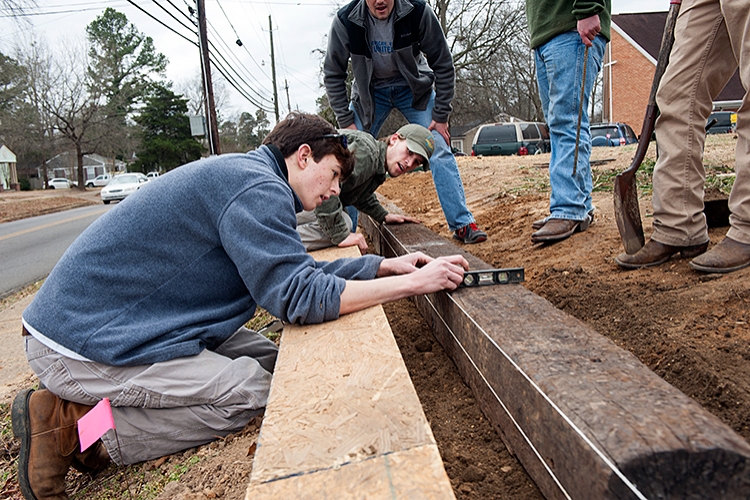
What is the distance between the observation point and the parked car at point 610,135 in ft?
61.9

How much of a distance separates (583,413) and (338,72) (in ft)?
13.7

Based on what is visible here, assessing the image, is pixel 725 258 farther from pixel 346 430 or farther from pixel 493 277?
pixel 346 430

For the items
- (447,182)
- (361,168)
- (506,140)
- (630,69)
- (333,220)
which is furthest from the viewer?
(630,69)

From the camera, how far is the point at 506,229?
4570mm

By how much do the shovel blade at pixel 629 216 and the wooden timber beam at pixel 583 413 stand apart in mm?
1114

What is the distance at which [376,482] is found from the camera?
1.11 meters

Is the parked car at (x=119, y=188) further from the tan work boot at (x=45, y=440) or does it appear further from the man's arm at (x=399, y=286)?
the man's arm at (x=399, y=286)

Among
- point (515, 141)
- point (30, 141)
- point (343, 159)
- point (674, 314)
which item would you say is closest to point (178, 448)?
point (343, 159)

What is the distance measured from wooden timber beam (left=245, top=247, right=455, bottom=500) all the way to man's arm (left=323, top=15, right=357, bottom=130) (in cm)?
336

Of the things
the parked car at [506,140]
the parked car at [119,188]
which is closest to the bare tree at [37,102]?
the parked car at [119,188]

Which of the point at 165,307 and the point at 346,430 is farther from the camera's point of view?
the point at 165,307

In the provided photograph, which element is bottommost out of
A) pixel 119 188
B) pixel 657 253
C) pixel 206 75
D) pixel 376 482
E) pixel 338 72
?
pixel 376 482

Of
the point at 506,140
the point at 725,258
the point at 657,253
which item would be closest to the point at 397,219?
the point at 657,253

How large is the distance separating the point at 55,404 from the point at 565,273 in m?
2.63
